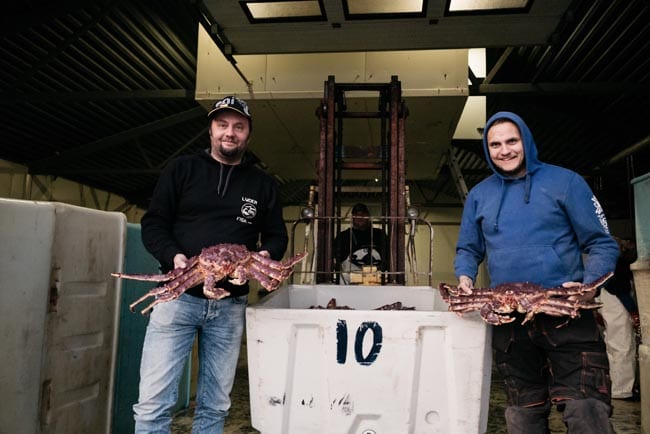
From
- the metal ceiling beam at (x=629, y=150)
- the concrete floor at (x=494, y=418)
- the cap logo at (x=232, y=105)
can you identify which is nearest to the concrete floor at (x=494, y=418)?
the concrete floor at (x=494, y=418)

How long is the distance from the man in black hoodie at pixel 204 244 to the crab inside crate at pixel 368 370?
0.41 meters

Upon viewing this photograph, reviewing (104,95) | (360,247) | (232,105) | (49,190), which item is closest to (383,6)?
(232,105)

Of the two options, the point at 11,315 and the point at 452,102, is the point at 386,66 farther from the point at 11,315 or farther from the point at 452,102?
the point at 11,315

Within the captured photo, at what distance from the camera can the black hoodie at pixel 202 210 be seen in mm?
2172

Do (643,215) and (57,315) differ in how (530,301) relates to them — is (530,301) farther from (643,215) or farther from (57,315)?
(57,315)

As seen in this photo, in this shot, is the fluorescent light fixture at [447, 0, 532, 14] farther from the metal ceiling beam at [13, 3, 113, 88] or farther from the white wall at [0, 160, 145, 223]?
the white wall at [0, 160, 145, 223]

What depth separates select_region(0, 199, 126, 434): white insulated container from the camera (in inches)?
81.7

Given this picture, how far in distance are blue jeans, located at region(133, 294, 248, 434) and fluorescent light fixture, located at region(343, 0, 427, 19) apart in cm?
231

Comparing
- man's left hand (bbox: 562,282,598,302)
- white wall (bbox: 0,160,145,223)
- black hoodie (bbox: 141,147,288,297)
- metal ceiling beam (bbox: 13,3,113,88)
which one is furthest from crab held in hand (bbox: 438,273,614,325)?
white wall (bbox: 0,160,145,223)

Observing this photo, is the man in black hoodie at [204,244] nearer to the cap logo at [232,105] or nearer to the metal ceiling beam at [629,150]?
the cap logo at [232,105]

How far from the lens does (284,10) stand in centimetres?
Answer: 347

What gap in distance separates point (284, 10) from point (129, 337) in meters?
2.53

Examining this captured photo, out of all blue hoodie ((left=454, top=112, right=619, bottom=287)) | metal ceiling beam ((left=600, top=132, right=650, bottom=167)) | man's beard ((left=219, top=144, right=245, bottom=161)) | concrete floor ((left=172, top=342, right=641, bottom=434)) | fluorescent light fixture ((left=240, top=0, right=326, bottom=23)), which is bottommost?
concrete floor ((left=172, top=342, right=641, bottom=434))

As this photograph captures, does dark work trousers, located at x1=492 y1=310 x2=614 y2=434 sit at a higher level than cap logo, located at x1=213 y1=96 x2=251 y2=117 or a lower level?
lower
